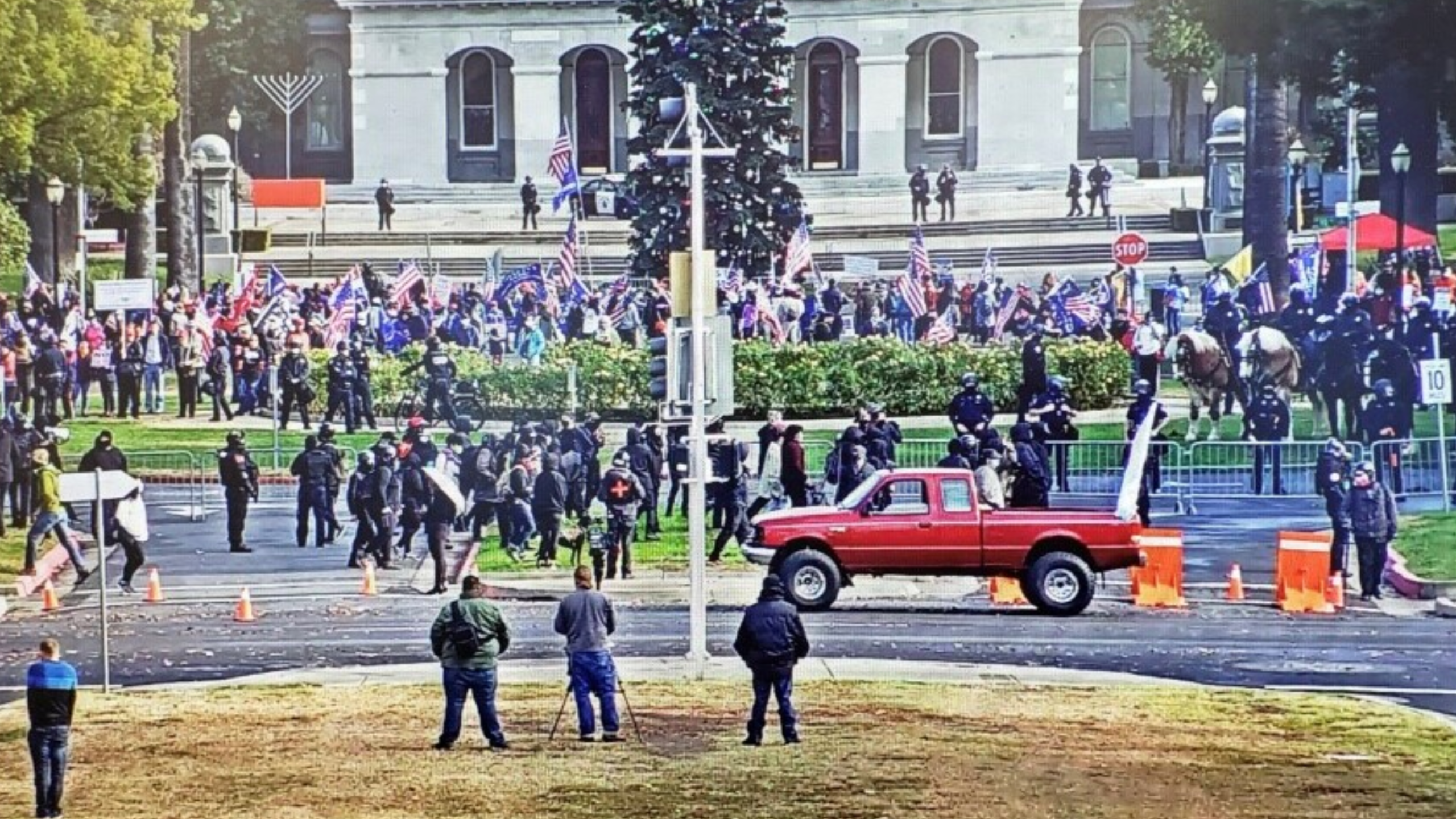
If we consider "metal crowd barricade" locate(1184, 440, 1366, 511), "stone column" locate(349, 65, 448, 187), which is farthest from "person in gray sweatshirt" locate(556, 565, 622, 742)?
"metal crowd barricade" locate(1184, 440, 1366, 511)

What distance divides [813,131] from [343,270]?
5640 mm

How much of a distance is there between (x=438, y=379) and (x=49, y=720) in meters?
12.5

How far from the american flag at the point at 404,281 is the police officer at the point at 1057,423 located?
7.24 meters

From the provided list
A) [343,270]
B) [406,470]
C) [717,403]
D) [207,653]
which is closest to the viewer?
[717,403]

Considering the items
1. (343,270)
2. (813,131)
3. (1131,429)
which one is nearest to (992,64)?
(813,131)

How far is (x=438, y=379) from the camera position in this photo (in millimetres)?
32406

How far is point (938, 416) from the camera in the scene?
3184 cm

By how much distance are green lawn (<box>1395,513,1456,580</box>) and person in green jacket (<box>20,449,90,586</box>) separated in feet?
47.0

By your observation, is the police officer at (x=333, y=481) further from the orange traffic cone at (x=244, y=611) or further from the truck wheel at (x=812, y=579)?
the truck wheel at (x=812, y=579)

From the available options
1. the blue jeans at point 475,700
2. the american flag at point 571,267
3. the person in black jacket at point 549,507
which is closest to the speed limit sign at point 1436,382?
the american flag at point 571,267

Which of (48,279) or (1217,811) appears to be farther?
(48,279)

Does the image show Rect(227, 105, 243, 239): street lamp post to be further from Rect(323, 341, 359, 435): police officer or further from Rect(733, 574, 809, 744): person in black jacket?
Rect(733, 574, 809, 744): person in black jacket

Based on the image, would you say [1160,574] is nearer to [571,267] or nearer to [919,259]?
[919,259]

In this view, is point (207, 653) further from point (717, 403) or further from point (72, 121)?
point (72, 121)
